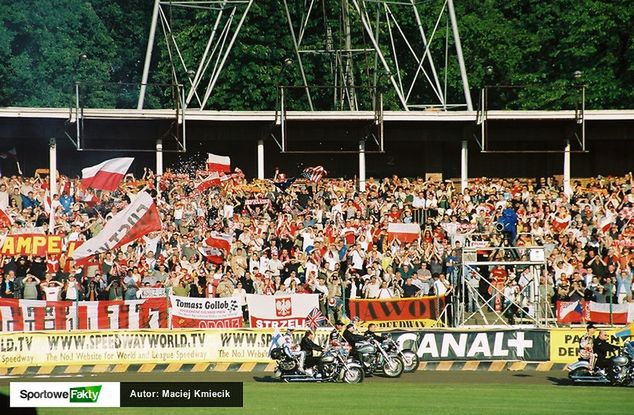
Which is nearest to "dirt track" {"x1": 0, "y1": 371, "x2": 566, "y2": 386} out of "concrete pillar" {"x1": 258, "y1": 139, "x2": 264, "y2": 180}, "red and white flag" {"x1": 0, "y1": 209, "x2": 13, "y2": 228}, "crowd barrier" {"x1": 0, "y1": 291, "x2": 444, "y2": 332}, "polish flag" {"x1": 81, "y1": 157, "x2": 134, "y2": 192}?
"crowd barrier" {"x1": 0, "y1": 291, "x2": 444, "y2": 332}

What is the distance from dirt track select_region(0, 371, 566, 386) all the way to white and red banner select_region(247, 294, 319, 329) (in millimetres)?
1944

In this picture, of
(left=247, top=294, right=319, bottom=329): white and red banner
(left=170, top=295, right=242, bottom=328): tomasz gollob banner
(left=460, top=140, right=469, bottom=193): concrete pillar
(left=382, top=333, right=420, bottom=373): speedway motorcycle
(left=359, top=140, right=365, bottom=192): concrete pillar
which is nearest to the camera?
(left=382, top=333, right=420, bottom=373): speedway motorcycle

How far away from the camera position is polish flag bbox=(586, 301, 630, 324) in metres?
34.2

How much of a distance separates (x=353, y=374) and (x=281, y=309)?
3952 millimetres

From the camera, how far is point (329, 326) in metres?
34.3

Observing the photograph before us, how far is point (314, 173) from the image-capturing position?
43.6 metres

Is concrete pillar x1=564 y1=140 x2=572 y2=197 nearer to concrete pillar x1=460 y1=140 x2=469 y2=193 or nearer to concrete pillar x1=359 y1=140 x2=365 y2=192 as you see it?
concrete pillar x1=460 y1=140 x2=469 y2=193

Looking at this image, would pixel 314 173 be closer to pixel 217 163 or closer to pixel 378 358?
pixel 217 163

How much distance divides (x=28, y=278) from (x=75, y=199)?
5.41 metres

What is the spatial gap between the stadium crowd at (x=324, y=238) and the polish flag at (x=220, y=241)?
167 millimetres

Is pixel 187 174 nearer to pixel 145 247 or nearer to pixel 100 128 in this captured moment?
pixel 100 128

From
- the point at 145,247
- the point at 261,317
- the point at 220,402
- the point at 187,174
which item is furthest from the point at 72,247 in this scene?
the point at 220,402

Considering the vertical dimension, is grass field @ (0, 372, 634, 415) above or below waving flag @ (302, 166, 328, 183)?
below

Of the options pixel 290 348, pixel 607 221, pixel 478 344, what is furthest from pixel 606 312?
pixel 290 348
